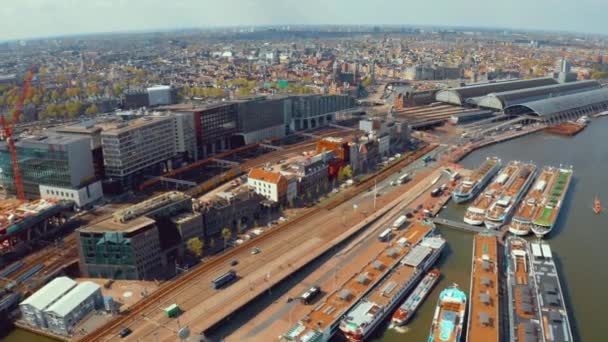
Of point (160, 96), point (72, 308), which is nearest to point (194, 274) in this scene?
point (72, 308)

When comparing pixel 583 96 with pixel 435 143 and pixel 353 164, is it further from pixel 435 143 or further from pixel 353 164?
pixel 353 164

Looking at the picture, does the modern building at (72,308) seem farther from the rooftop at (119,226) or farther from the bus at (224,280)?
the bus at (224,280)

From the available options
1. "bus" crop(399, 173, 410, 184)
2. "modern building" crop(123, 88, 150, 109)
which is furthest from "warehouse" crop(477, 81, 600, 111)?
"modern building" crop(123, 88, 150, 109)

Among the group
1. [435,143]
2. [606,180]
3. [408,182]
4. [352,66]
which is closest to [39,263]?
[408,182]

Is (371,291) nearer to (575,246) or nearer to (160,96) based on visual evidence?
(575,246)

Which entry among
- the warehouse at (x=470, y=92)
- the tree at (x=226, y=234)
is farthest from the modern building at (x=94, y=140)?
the warehouse at (x=470, y=92)
